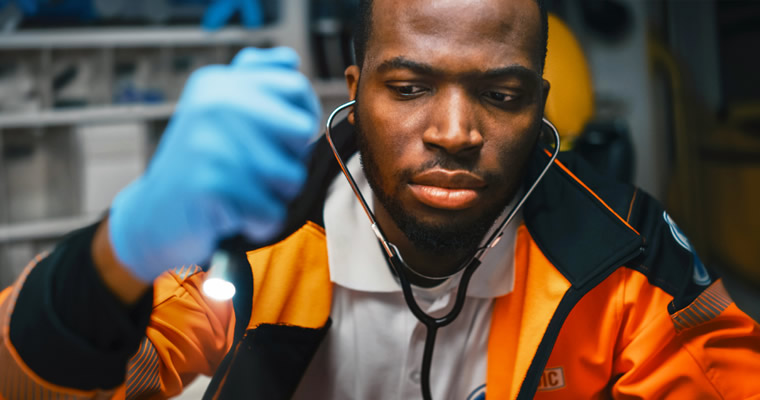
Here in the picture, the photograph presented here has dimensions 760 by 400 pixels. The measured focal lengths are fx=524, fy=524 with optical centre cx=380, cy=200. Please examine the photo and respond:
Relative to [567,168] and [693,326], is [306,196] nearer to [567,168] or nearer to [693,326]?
[567,168]

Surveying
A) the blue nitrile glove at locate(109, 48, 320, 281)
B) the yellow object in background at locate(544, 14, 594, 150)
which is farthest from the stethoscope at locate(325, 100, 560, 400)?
the yellow object in background at locate(544, 14, 594, 150)

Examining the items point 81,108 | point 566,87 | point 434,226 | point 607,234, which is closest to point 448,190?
point 434,226

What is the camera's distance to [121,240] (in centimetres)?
46

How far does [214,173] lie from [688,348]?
69 centimetres

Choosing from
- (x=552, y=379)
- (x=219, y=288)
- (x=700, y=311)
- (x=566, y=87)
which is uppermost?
(x=566, y=87)

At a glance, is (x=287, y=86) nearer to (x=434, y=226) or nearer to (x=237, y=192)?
(x=237, y=192)

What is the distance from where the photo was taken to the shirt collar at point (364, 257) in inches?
31.7

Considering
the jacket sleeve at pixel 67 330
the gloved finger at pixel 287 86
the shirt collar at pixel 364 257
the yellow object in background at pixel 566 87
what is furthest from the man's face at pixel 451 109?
the yellow object in background at pixel 566 87

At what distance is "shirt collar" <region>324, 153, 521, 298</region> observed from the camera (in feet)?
2.64

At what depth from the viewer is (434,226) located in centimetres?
69

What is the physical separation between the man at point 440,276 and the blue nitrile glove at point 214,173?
1 centimetres

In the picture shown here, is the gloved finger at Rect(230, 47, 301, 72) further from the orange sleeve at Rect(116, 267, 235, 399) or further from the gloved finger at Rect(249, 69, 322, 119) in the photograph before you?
the orange sleeve at Rect(116, 267, 235, 399)

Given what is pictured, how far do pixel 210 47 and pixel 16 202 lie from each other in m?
0.81

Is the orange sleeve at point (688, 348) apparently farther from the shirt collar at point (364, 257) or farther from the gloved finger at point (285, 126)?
the gloved finger at point (285, 126)
